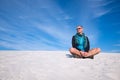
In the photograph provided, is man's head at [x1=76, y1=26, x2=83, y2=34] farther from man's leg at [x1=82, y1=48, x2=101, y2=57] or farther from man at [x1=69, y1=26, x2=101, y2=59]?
man's leg at [x1=82, y1=48, x2=101, y2=57]

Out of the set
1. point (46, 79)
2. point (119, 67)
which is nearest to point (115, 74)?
point (119, 67)

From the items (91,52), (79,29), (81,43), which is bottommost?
(91,52)

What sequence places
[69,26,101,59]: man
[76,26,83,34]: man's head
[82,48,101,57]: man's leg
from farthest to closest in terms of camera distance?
[76,26,83,34]: man's head < [69,26,101,59]: man < [82,48,101,57]: man's leg

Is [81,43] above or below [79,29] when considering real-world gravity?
below

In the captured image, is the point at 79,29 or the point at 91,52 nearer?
the point at 91,52

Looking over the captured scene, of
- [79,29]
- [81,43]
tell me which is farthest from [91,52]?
[79,29]

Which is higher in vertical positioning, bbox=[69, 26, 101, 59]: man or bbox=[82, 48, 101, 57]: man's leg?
bbox=[69, 26, 101, 59]: man

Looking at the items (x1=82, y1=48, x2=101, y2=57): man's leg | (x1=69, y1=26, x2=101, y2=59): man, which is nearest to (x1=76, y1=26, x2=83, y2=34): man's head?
(x1=69, y1=26, x2=101, y2=59): man

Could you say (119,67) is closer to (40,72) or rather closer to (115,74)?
(115,74)

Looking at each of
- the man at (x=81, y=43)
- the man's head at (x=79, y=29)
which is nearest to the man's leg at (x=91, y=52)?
the man at (x=81, y=43)

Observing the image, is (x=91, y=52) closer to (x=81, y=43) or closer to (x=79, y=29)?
(x=81, y=43)

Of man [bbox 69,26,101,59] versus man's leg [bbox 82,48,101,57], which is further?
man [bbox 69,26,101,59]

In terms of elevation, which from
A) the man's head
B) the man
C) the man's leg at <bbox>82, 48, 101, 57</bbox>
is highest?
the man's head

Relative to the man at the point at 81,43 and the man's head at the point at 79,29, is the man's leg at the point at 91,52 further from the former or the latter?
the man's head at the point at 79,29
